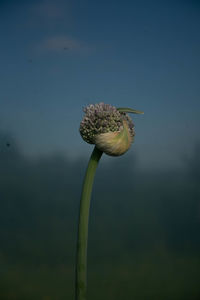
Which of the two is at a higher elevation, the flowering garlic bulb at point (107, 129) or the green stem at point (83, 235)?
the flowering garlic bulb at point (107, 129)

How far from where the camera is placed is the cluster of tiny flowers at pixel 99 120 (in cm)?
243

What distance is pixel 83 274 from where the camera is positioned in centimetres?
246

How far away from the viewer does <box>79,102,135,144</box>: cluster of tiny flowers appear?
7.98 ft

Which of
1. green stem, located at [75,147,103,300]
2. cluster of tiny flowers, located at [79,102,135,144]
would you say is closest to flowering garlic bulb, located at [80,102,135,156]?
cluster of tiny flowers, located at [79,102,135,144]

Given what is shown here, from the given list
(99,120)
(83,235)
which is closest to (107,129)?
(99,120)

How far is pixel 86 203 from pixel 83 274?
0.46 metres

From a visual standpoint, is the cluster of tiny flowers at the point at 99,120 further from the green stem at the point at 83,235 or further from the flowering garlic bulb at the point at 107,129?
the green stem at the point at 83,235

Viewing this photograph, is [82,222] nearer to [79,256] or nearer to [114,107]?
[79,256]

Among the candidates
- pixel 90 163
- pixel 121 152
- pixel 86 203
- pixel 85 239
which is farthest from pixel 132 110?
pixel 85 239

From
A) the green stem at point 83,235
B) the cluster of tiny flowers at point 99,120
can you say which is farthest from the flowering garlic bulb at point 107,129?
the green stem at point 83,235

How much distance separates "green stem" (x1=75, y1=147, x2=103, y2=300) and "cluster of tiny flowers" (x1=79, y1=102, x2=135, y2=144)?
0.20m

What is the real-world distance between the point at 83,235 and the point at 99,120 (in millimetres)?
761

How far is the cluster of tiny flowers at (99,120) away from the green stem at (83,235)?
0.20 meters

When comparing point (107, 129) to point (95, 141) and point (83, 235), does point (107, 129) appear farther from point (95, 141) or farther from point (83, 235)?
point (83, 235)
